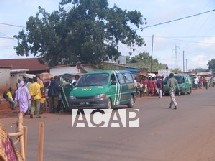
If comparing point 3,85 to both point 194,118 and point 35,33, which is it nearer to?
point 35,33

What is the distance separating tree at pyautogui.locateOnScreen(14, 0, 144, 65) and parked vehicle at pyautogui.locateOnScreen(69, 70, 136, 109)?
12553mm

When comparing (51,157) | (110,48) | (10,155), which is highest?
(110,48)

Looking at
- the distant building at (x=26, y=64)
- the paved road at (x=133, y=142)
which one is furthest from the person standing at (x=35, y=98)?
the distant building at (x=26, y=64)

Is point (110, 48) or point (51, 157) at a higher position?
point (110, 48)

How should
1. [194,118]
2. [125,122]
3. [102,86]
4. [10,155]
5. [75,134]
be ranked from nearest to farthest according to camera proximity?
1. [10,155]
2. [75,134]
3. [125,122]
4. [194,118]
5. [102,86]

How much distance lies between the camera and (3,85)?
34.5 m

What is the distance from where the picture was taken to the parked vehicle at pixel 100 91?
17.1m

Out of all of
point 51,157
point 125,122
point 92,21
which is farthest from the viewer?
point 92,21

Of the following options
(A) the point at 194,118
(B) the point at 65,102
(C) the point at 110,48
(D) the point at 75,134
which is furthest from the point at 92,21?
(D) the point at 75,134

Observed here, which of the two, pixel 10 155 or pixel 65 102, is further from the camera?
pixel 65 102

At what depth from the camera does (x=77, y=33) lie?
104 feet

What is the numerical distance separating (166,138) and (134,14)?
25188 millimetres

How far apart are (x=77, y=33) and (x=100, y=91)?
49.5 feet

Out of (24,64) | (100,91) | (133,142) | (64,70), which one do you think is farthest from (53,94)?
(24,64)
